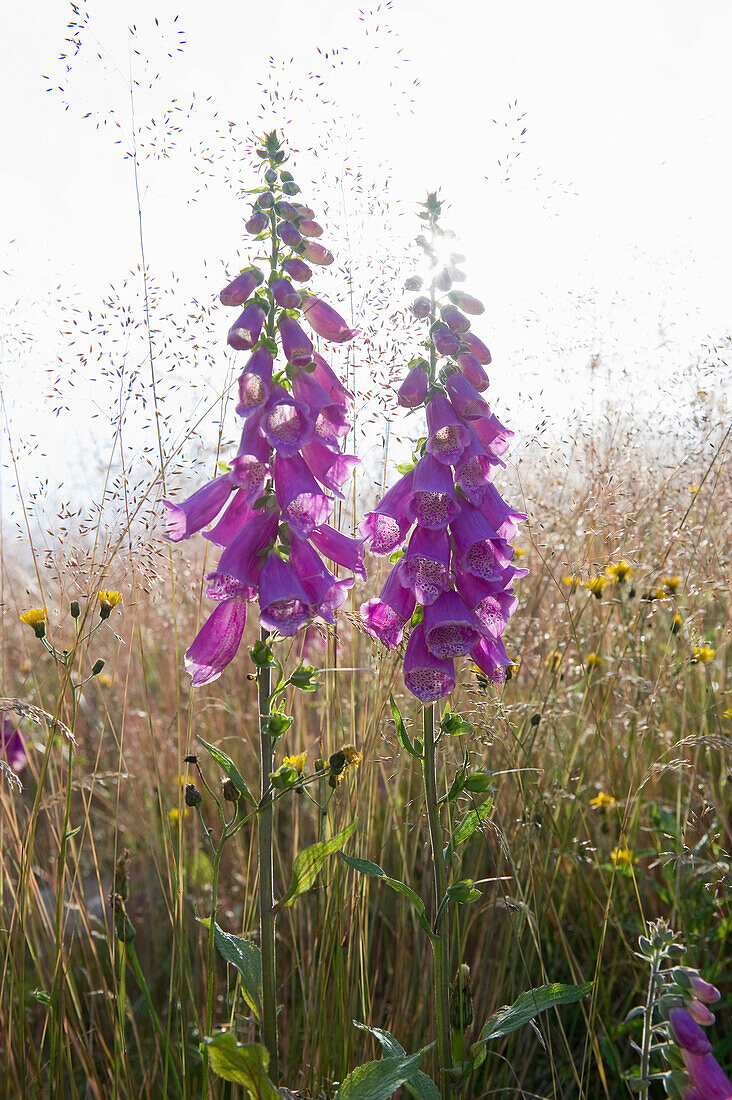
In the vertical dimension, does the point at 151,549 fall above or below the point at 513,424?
below

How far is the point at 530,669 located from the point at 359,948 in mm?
1283

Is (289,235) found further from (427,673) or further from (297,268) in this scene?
(427,673)

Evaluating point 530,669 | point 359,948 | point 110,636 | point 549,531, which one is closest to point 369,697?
point 359,948

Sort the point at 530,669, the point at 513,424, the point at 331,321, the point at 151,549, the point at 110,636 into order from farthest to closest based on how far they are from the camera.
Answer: the point at 110,636
the point at 530,669
the point at 513,424
the point at 151,549
the point at 331,321

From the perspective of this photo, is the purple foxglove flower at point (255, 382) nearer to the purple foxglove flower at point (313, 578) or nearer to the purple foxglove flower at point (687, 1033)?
the purple foxglove flower at point (313, 578)

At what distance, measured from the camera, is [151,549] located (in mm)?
2211

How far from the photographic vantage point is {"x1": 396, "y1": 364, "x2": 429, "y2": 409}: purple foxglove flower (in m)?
1.62

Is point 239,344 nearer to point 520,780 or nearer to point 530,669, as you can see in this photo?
point 520,780

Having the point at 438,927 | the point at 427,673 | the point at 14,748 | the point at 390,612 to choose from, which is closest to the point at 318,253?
the point at 390,612

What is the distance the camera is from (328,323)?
1.61 metres

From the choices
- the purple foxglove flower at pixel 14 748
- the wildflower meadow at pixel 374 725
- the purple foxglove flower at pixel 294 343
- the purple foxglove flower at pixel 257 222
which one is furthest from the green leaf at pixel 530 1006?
the purple foxglove flower at pixel 14 748

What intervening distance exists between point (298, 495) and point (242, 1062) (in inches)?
33.9

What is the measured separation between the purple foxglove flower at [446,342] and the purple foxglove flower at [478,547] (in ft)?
0.95

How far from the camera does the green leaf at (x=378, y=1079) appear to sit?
126 cm
